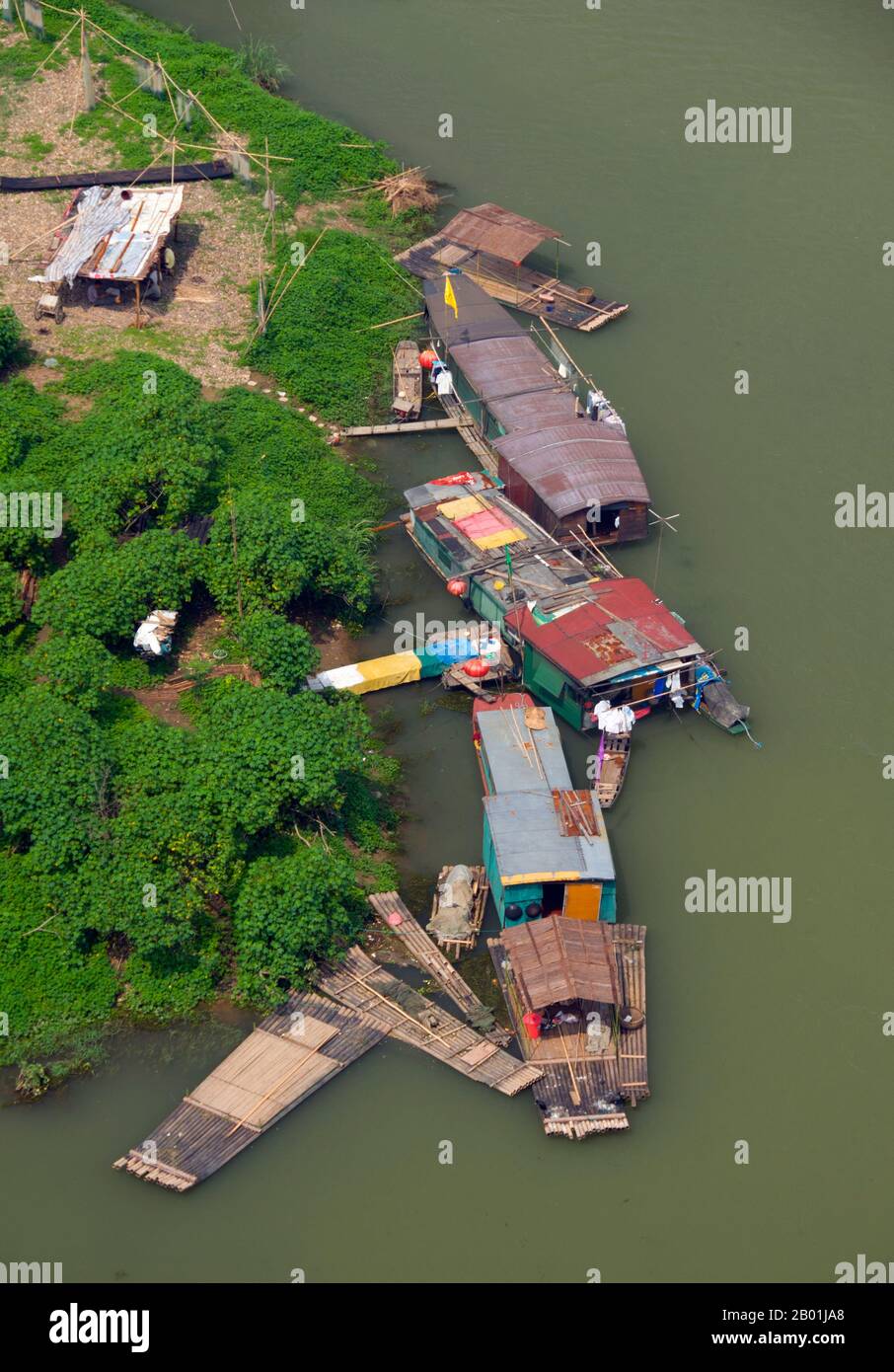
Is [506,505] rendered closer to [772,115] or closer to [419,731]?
[419,731]

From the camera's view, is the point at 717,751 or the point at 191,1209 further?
the point at 717,751

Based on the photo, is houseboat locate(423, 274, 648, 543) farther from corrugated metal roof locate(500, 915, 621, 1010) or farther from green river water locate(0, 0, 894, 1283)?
corrugated metal roof locate(500, 915, 621, 1010)

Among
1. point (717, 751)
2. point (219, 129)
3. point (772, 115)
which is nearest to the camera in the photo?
point (717, 751)

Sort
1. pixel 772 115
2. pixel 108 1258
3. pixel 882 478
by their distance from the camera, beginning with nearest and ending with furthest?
pixel 108 1258 → pixel 882 478 → pixel 772 115

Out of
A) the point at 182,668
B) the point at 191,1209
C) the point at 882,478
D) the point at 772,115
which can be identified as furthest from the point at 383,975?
the point at 772,115

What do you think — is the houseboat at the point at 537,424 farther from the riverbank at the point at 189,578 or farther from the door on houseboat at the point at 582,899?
the door on houseboat at the point at 582,899

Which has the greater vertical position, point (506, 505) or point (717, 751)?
point (506, 505)

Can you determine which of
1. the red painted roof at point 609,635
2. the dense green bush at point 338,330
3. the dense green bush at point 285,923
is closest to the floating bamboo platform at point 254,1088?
the dense green bush at point 285,923

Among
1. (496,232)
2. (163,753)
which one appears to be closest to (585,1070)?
(163,753)

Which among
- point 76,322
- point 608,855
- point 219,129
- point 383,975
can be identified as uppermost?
point 219,129
